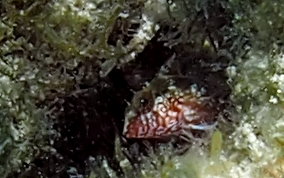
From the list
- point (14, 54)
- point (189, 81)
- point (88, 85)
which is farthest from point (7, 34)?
point (189, 81)

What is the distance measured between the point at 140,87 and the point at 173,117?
0.21ft

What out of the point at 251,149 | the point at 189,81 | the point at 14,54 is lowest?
the point at 251,149

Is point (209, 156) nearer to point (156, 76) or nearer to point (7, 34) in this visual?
point (156, 76)

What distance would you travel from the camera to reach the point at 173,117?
1001 millimetres

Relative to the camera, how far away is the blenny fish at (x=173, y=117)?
990 millimetres

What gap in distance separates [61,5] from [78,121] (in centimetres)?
17

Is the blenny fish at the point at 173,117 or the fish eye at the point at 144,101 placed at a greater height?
the fish eye at the point at 144,101

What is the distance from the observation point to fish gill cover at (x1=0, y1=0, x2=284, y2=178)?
97cm

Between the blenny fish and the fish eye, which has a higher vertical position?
the fish eye

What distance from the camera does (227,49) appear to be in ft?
3.32

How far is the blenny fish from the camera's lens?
990mm

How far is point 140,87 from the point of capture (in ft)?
3.37

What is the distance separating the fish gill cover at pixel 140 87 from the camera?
966mm

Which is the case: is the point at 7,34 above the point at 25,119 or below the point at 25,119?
above
